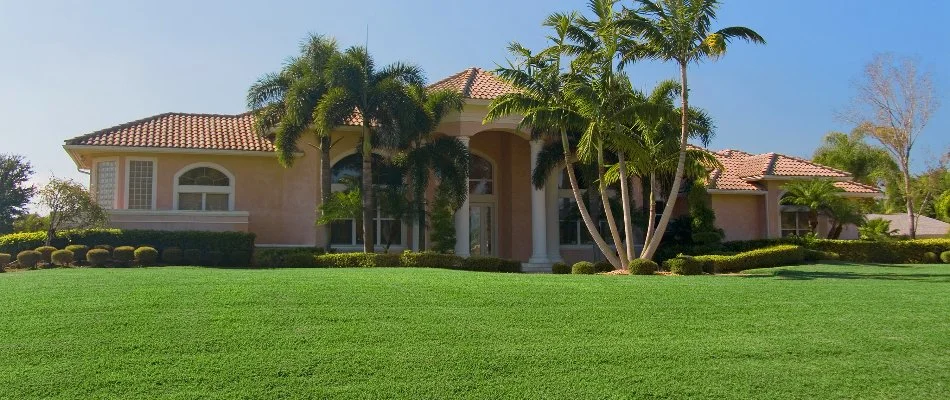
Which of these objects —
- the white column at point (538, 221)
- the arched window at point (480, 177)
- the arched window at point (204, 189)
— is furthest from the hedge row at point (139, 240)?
the white column at point (538, 221)

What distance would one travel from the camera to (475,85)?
2542 cm

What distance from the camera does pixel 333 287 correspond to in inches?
468

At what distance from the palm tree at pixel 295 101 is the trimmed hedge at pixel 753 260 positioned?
36.7 ft

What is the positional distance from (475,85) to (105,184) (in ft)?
40.1

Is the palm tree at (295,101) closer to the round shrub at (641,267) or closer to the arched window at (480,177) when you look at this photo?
the arched window at (480,177)

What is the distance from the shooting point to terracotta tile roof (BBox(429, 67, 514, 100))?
2436 cm

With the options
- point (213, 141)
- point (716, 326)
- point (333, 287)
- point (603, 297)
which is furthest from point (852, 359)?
point (213, 141)

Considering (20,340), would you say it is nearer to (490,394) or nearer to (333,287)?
(333,287)

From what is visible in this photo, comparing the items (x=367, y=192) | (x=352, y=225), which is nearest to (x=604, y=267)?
(x=367, y=192)

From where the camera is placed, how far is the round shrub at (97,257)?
20.6 metres

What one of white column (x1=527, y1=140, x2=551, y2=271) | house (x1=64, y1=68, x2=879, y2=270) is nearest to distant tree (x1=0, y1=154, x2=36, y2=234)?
house (x1=64, y1=68, x2=879, y2=270)

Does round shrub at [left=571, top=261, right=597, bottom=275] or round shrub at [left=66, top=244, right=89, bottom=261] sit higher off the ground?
round shrub at [left=66, top=244, right=89, bottom=261]

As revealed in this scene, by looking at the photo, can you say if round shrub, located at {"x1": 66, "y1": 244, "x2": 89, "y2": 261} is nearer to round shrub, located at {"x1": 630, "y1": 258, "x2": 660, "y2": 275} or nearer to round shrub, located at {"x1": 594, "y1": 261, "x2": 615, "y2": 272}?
round shrub, located at {"x1": 594, "y1": 261, "x2": 615, "y2": 272}

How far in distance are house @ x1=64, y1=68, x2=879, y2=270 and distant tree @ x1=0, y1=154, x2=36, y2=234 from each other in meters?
18.5
